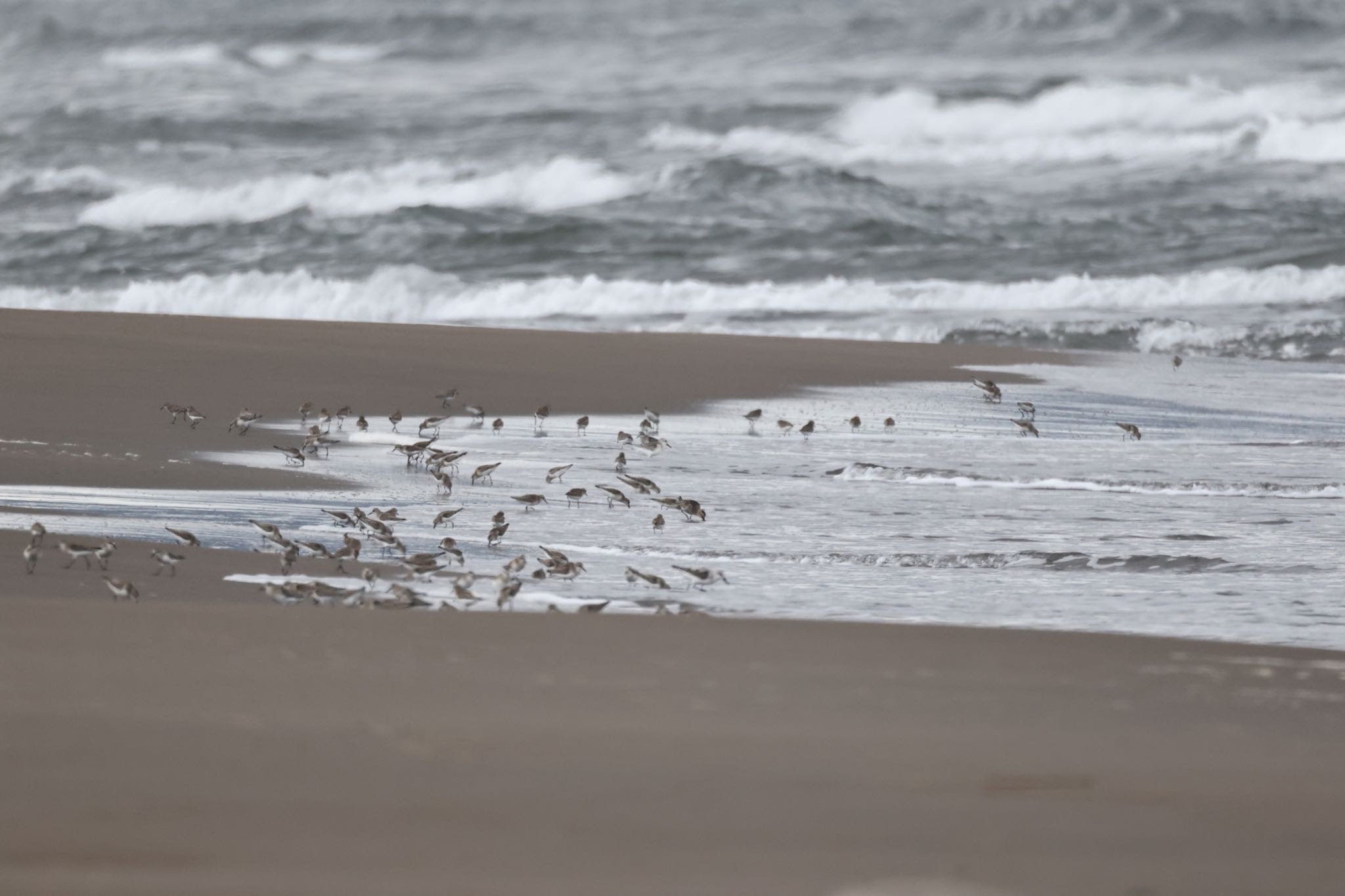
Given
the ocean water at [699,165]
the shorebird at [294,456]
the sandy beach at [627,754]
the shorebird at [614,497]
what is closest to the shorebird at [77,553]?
the sandy beach at [627,754]

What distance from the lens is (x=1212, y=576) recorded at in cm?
574

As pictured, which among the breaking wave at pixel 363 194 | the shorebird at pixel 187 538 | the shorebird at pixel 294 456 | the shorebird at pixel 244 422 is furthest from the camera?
the breaking wave at pixel 363 194

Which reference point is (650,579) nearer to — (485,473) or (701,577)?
(701,577)

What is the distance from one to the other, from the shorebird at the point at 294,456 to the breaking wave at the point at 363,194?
1654 cm

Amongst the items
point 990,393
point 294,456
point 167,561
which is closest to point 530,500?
point 294,456

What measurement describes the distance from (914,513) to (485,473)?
2.04m

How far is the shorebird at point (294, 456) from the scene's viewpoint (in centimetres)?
803

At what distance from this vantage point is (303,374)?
36.6 feet

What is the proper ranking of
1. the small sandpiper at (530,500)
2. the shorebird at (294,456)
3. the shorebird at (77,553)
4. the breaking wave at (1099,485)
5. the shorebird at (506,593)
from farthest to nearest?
the shorebird at (294,456), the breaking wave at (1099,485), the small sandpiper at (530,500), the shorebird at (77,553), the shorebird at (506,593)

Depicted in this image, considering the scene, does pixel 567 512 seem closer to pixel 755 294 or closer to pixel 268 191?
pixel 755 294

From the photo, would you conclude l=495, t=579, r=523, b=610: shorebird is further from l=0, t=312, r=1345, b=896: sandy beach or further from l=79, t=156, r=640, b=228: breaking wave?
l=79, t=156, r=640, b=228: breaking wave

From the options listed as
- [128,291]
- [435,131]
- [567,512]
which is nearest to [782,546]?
[567,512]

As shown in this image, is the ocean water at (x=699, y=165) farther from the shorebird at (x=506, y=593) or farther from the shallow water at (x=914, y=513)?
the shorebird at (x=506, y=593)

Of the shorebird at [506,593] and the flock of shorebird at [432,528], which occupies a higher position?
the flock of shorebird at [432,528]
